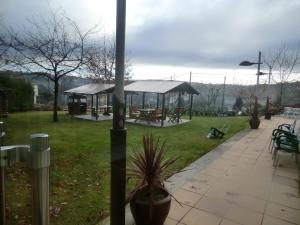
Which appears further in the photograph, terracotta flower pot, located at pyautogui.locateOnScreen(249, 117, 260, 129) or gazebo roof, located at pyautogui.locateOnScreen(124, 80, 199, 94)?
gazebo roof, located at pyautogui.locateOnScreen(124, 80, 199, 94)

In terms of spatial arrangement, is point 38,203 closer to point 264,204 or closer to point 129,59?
point 264,204

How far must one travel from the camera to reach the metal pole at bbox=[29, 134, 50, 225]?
3.26 ft

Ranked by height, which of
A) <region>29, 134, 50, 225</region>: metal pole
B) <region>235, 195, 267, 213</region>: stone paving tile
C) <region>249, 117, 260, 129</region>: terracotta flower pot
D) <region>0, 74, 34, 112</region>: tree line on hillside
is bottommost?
<region>235, 195, 267, 213</region>: stone paving tile

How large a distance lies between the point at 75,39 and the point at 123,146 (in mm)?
9861

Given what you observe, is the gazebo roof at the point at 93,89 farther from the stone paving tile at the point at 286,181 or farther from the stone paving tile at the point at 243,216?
the stone paving tile at the point at 243,216

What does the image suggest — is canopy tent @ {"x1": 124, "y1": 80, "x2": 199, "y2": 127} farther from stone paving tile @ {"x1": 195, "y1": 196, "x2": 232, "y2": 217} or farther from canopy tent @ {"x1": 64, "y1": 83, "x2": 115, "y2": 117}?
stone paving tile @ {"x1": 195, "y1": 196, "x2": 232, "y2": 217}

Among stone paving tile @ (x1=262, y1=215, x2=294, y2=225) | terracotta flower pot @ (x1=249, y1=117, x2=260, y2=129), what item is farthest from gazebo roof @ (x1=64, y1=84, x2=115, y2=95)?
stone paving tile @ (x1=262, y1=215, x2=294, y2=225)

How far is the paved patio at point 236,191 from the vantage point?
3248mm

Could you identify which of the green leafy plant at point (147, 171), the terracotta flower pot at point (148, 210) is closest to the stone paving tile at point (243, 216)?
the terracotta flower pot at point (148, 210)

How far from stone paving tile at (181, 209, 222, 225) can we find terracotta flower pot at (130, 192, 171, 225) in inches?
19.0

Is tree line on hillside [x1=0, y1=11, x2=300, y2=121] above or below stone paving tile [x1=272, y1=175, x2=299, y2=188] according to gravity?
above

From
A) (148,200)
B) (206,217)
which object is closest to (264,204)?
(206,217)

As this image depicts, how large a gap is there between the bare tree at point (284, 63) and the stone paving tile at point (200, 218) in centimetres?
1811

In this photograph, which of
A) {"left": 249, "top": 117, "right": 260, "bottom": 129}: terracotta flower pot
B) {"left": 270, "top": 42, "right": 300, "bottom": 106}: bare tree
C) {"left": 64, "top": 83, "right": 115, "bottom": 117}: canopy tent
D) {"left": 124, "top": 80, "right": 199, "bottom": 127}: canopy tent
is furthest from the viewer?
{"left": 270, "top": 42, "right": 300, "bottom": 106}: bare tree
